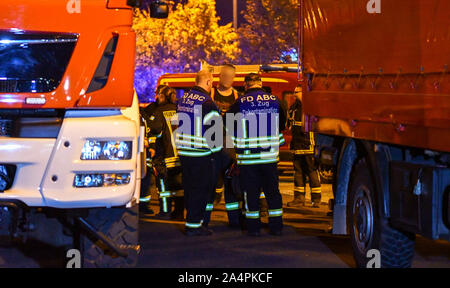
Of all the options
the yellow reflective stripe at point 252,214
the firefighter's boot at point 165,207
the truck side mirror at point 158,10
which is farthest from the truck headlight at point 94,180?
the firefighter's boot at point 165,207

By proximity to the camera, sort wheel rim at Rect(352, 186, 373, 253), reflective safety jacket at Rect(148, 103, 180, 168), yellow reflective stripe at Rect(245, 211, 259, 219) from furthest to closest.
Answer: reflective safety jacket at Rect(148, 103, 180, 168), yellow reflective stripe at Rect(245, 211, 259, 219), wheel rim at Rect(352, 186, 373, 253)

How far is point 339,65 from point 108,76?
7.41ft

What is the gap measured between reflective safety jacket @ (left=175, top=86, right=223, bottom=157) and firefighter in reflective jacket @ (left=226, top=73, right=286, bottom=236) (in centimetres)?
30

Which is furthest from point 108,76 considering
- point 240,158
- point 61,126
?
point 240,158

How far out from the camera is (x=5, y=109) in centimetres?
638

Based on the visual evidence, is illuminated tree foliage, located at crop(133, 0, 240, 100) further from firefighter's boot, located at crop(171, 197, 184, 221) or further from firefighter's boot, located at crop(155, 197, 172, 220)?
firefighter's boot, located at crop(171, 197, 184, 221)

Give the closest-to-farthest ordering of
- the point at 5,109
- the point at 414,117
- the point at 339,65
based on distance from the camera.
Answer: the point at 414,117 → the point at 5,109 → the point at 339,65

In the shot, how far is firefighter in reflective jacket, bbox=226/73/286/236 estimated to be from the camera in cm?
926

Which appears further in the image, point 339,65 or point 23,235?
point 339,65

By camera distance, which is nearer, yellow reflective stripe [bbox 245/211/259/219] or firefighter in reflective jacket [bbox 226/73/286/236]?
firefighter in reflective jacket [bbox 226/73/286/236]

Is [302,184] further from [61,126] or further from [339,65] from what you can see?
[61,126]

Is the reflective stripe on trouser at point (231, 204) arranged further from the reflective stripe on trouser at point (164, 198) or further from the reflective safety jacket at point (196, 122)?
the reflective stripe on trouser at point (164, 198)

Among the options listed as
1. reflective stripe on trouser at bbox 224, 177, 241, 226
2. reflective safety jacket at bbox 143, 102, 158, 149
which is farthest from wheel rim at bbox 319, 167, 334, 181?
reflective safety jacket at bbox 143, 102, 158, 149

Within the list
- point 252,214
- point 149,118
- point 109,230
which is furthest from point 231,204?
point 109,230
